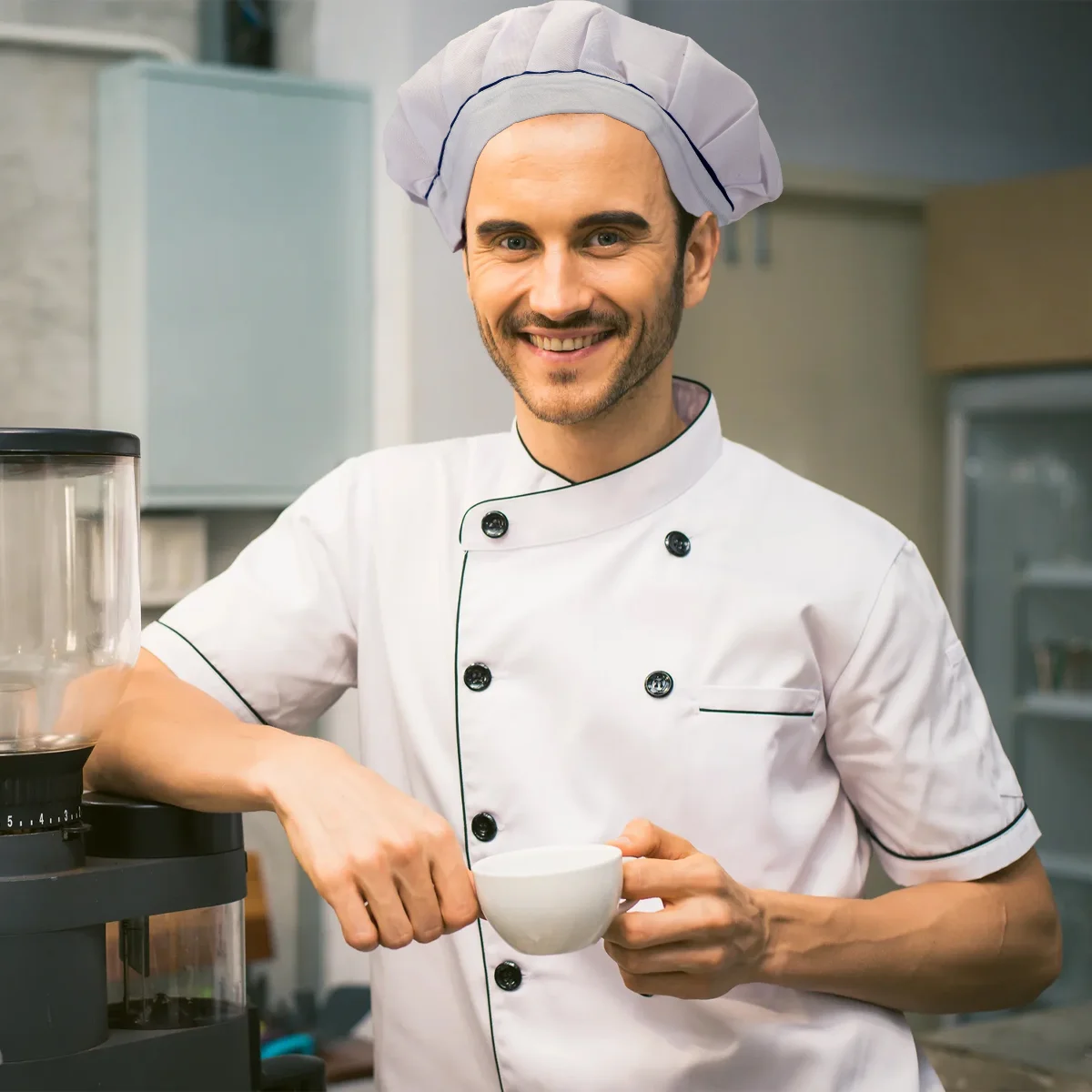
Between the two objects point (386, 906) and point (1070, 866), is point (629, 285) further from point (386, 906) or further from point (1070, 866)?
point (1070, 866)

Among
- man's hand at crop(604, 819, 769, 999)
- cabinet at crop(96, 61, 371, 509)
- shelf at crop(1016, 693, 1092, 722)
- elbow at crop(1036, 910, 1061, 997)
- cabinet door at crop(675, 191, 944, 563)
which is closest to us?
man's hand at crop(604, 819, 769, 999)

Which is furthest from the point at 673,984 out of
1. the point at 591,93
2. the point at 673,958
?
the point at 591,93

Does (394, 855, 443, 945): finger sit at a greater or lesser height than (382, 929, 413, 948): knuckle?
greater

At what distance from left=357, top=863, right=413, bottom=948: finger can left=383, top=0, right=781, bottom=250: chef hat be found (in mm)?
538

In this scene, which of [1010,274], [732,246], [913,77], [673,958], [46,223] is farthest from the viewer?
[913,77]

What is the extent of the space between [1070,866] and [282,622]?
2.68 meters

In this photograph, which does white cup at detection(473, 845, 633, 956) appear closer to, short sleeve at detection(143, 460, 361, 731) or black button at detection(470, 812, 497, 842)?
black button at detection(470, 812, 497, 842)

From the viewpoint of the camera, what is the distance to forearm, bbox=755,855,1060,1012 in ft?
3.30

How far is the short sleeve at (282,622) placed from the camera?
1.16m

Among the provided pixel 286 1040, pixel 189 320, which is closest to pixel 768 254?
pixel 189 320

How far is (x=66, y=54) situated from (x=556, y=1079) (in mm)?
2397

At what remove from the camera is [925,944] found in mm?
1052

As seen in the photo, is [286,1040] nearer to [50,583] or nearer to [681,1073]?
[681,1073]

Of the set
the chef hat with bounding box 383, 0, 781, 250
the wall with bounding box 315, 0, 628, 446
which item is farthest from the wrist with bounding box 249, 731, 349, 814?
the wall with bounding box 315, 0, 628, 446
